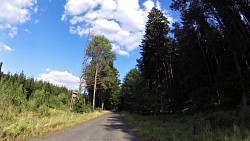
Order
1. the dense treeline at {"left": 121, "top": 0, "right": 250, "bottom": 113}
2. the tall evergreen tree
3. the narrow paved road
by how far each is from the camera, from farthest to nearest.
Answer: the tall evergreen tree, the dense treeline at {"left": 121, "top": 0, "right": 250, "bottom": 113}, the narrow paved road

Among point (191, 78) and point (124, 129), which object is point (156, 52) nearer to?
point (191, 78)

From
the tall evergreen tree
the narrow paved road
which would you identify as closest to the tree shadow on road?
the narrow paved road

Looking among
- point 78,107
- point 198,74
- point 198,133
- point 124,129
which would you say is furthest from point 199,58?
point 198,133

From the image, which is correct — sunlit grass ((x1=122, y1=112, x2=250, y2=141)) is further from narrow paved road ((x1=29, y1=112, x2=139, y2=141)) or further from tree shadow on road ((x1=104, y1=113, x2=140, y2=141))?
narrow paved road ((x1=29, y1=112, x2=139, y2=141))

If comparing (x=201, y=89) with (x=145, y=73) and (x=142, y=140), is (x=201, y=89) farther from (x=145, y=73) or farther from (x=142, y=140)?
(x=142, y=140)

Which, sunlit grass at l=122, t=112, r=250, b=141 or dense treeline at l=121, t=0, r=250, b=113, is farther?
dense treeline at l=121, t=0, r=250, b=113

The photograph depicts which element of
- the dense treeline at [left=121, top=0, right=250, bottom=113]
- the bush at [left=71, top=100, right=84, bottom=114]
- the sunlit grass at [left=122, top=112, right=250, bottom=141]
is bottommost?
the sunlit grass at [left=122, top=112, right=250, bottom=141]

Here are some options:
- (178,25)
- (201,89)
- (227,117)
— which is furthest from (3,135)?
(178,25)

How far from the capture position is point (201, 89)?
32375 millimetres

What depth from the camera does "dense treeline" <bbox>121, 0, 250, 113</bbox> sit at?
22281mm

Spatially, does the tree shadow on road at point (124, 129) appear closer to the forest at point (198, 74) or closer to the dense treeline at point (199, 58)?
the forest at point (198, 74)

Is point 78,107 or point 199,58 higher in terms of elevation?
point 199,58

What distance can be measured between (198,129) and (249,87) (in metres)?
11.5

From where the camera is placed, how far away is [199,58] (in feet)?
109
